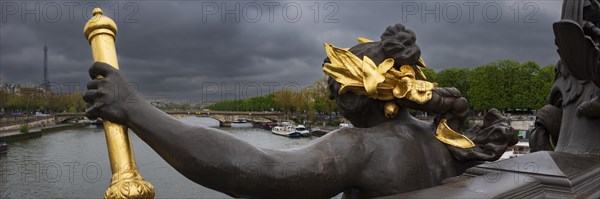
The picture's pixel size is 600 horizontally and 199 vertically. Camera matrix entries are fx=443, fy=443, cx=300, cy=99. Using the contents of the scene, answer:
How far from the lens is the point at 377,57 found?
6.79ft

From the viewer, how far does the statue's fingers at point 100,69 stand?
172 centimetres

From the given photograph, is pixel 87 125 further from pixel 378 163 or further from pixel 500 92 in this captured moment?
pixel 378 163

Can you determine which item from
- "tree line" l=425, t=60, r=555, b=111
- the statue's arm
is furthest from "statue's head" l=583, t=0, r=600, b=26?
"tree line" l=425, t=60, r=555, b=111

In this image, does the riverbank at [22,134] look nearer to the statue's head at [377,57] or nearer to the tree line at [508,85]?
the tree line at [508,85]

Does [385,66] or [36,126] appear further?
[36,126]

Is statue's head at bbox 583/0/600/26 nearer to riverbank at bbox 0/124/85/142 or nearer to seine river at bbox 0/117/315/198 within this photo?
seine river at bbox 0/117/315/198

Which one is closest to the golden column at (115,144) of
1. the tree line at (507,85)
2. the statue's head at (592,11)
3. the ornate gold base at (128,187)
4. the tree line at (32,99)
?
the ornate gold base at (128,187)

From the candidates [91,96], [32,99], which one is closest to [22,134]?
[32,99]

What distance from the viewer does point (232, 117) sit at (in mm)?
50750

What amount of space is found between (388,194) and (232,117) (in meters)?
49.5

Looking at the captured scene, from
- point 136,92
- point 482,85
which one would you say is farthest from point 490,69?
point 136,92

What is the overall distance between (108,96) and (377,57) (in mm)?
1174

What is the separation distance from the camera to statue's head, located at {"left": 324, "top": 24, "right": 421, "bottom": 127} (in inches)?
81.3

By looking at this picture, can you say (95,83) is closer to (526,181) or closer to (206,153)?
(206,153)
